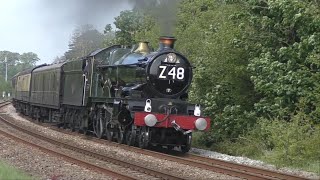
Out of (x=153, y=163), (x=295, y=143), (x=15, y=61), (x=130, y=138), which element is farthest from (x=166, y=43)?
(x=15, y=61)

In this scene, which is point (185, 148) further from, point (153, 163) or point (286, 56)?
point (286, 56)

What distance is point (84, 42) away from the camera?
68.0m

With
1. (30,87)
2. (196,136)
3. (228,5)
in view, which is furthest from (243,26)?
(30,87)

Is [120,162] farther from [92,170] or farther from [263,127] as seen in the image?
[263,127]

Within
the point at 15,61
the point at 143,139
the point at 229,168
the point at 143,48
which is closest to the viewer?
the point at 229,168

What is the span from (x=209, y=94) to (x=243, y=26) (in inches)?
112

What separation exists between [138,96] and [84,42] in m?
55.1

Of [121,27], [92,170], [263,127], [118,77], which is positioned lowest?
[92,170]

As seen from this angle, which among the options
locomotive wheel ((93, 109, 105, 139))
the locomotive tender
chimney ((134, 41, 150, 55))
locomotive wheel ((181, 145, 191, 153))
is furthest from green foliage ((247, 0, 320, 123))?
locomotive wheel ((93, 109, 105, 139))

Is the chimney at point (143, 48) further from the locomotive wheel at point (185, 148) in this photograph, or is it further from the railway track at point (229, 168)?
the locomotive wheel at point (185, 148)

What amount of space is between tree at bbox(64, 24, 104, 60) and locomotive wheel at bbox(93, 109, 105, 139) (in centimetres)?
3576

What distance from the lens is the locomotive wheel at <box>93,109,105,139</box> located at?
55.1ft

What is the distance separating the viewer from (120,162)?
1147cm

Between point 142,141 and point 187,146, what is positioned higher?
point 142,141
